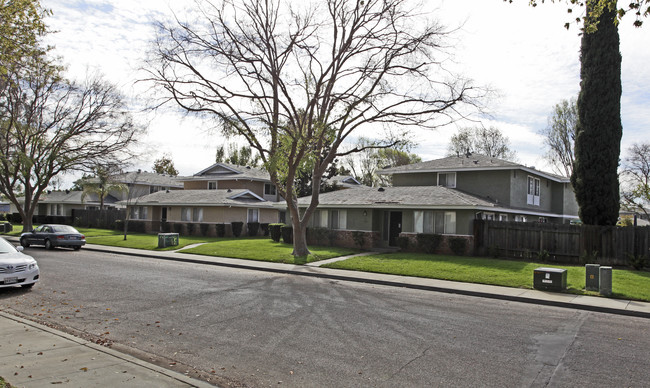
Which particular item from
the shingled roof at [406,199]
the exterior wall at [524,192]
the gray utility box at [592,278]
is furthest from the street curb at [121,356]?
the exterior wall at [524,192]

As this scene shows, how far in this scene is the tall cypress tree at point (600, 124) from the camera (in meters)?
22.1

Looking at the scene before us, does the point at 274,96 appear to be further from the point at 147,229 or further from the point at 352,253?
the point at 147,229

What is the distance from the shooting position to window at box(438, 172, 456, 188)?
3086 cm

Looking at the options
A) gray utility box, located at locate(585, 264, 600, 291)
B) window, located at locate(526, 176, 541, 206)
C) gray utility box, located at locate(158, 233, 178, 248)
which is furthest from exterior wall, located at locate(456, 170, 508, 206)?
gray utility box, located at locate(158, 233, 178, 248)

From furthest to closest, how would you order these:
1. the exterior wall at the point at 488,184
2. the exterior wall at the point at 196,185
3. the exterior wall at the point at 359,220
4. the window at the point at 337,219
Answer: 1. the exterior wall at the point at 196,185
2. the window at the point at 337,219
3. the exterior wall at the point at 488,184
4. the exterior wall at the point at 359,220

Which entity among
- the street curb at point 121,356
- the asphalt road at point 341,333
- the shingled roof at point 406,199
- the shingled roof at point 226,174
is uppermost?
the shingled roof at point 226,174

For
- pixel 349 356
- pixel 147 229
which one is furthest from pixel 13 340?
pixel 147 229

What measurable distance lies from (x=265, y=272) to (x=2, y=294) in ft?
28.9

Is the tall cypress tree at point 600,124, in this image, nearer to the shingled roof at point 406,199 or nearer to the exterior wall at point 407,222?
the shingled roof at point 406,199

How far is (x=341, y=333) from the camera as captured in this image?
875cm

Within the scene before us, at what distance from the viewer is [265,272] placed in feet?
61.6

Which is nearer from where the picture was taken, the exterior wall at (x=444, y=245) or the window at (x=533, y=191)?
the exterior wall at (x=444, y=245)

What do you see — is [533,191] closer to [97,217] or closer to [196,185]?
[196,185]

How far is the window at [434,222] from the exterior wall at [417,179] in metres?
5.78
